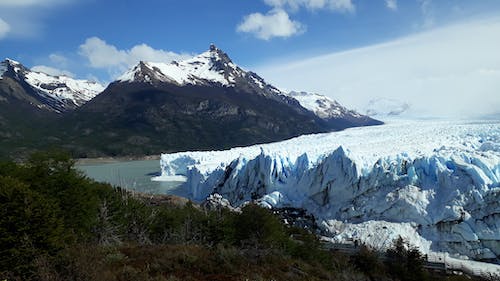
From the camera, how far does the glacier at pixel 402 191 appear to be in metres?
Result: 22.2

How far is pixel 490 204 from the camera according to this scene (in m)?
22.2

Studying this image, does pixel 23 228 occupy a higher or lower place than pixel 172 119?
lower

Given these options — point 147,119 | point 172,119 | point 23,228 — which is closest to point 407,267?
point 23,228

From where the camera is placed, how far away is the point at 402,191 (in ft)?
81.6

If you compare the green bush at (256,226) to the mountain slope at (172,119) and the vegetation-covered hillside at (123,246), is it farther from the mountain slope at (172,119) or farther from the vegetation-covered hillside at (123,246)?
the mountain slope at (172,119)

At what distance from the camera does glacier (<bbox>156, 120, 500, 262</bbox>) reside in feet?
72.9

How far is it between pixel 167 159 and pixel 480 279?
50.5m

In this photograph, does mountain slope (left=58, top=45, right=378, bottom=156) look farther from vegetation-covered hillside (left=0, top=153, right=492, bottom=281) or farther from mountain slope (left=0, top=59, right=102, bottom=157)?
vegetation-covered hillside (left=0, top=153, right=492, bottom=281)

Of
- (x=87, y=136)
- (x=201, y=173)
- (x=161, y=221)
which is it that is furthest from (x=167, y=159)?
(x=87, y=136)

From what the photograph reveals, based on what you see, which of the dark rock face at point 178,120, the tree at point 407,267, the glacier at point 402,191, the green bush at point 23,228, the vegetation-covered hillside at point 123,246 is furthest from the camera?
the dark rock face at point 178,120

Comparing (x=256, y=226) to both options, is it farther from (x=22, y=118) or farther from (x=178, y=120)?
(x=22, y=118)

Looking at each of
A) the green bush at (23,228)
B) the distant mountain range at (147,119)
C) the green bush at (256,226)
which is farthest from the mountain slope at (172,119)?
the green bush at (23,228)

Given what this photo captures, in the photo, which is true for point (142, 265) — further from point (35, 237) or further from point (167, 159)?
point (167, 159)

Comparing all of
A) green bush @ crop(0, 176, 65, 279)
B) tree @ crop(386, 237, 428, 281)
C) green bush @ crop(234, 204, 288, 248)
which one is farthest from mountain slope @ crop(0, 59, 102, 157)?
green bush @ crop(0, 176, 65, 279)
